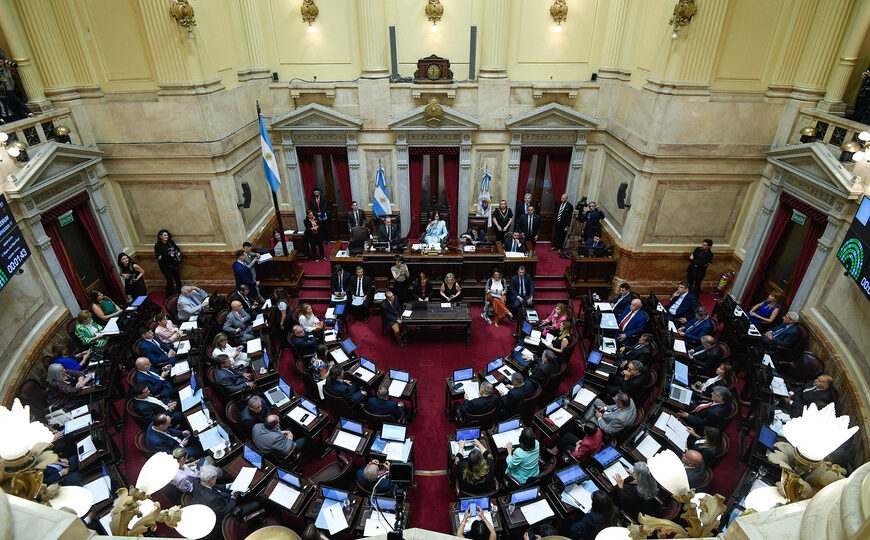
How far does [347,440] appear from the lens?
661 centimetres

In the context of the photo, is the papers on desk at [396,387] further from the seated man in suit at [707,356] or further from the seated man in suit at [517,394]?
the seated man in suit at [707,356]

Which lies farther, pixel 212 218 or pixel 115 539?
pixel 212 218

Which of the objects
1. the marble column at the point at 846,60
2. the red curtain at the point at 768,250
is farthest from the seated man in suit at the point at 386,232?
the marble column at the point at 846,60

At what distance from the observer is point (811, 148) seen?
8.09m

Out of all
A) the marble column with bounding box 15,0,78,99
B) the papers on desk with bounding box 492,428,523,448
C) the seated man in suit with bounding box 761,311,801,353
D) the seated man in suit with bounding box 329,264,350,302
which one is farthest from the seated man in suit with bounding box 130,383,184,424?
the seated man in suit with bounding box 761,311,801,353

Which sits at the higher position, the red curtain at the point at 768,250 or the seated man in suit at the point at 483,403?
the red curtain at the point at 768,250

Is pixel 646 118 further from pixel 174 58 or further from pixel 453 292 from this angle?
pixel 174 58

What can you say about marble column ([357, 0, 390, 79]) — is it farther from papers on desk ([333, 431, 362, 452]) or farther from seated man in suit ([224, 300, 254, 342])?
papers on desk ([333, 431, 362, 452])

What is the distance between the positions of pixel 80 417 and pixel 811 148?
1278 centimetres

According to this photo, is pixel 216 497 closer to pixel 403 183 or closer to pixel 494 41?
pixel 403 183

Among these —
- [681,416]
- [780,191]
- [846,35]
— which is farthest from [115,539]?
[846,35]

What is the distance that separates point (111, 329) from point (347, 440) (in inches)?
209

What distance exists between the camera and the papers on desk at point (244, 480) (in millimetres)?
5750

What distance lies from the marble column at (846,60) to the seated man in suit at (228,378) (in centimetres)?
1148
